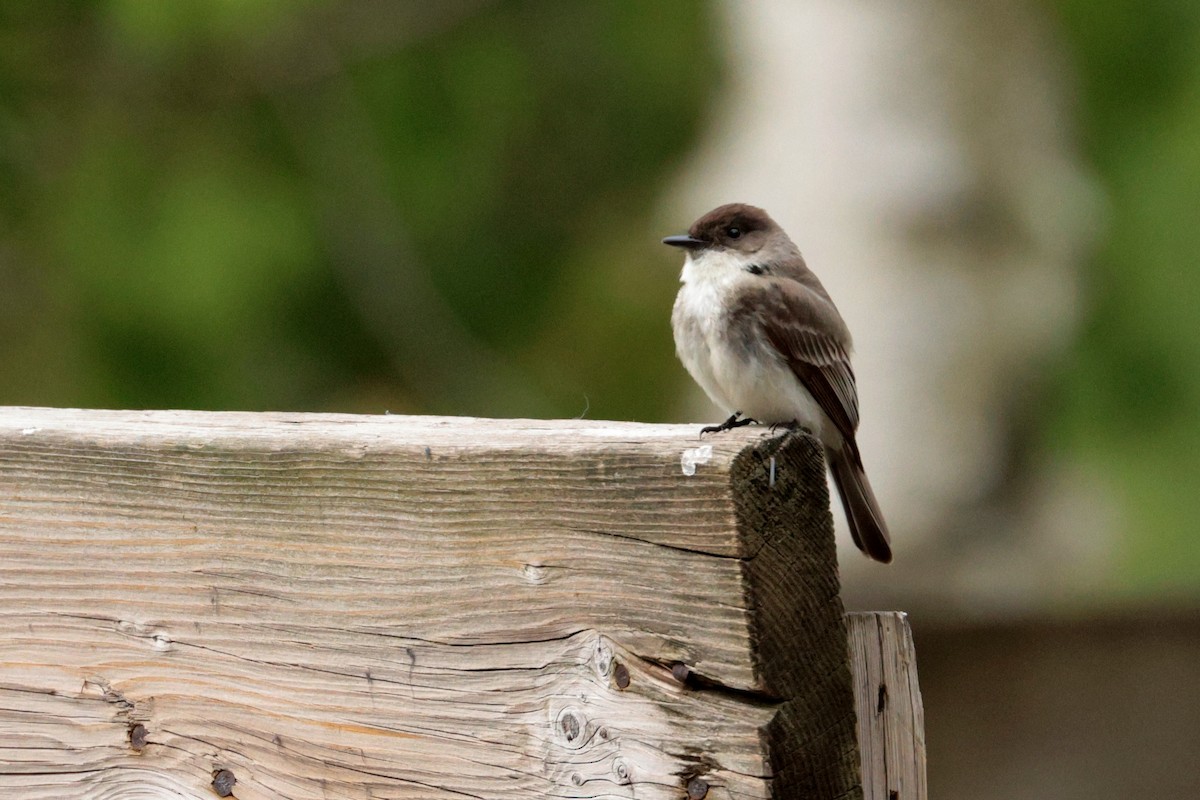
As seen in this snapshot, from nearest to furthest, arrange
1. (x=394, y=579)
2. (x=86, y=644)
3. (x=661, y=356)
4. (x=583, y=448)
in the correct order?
(x=583, y=448) < (x=394, y=579) < (x=86, y=644) < (x=661, y=356)

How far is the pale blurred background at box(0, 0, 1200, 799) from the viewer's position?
16.1 feet

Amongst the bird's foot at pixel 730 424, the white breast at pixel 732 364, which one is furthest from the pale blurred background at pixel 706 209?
the bird's foot at pixel 730 424

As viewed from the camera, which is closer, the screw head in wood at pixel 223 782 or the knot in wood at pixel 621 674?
the knot in wood at pixel 621 674

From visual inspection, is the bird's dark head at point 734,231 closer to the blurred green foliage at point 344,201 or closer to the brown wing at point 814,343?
the brown wing at point 814,343

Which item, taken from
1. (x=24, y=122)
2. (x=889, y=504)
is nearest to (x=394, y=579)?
(x=889, y=504)

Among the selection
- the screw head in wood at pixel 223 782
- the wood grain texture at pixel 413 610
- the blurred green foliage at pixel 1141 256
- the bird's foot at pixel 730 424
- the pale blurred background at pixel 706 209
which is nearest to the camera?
the wood grain texture at pixel 413 610

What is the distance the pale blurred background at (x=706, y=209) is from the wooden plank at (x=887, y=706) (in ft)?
9.90

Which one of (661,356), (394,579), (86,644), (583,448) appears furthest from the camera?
(661,356)

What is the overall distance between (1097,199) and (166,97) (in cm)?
381

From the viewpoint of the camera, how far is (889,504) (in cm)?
514

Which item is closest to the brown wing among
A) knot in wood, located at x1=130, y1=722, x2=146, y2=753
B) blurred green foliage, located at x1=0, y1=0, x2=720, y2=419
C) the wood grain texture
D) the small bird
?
the small bird

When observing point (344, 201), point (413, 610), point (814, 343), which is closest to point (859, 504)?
point (814, 343)

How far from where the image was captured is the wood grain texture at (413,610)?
153 cm

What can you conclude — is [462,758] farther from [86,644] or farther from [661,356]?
[661,356]
